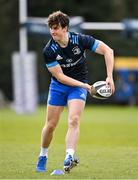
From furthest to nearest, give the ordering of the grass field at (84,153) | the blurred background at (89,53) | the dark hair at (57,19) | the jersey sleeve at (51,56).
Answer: the blurred background at (89,53) → the jersey sleeve at (51,56) → the grass field at (84,153) → the dark hair at (57,19)

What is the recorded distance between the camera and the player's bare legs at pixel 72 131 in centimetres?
1088

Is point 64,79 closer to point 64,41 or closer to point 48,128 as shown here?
point 64,41

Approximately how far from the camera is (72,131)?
11.0 metres

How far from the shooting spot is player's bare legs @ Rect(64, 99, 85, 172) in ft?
35.7

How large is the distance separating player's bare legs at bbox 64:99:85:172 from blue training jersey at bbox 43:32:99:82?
0.43 metres

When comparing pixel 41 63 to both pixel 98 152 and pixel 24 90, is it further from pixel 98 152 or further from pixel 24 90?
pixel 98 152

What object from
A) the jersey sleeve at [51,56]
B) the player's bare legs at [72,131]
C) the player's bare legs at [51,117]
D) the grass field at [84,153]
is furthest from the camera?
the player's bare legs at [51,117]

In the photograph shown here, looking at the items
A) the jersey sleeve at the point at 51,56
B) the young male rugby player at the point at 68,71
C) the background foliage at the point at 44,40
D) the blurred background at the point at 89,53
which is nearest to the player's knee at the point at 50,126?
the young male rugby player at the point at 68,71

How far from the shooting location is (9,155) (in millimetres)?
14102

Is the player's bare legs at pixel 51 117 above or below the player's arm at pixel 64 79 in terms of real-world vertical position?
below

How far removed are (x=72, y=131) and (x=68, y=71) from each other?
2.95 ft

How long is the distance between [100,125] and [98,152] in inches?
455

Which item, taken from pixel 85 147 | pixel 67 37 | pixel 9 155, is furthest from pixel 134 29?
pixel 67 37

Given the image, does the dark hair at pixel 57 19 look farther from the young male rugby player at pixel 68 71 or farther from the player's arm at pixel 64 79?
the player's arm at pixel 64 79
